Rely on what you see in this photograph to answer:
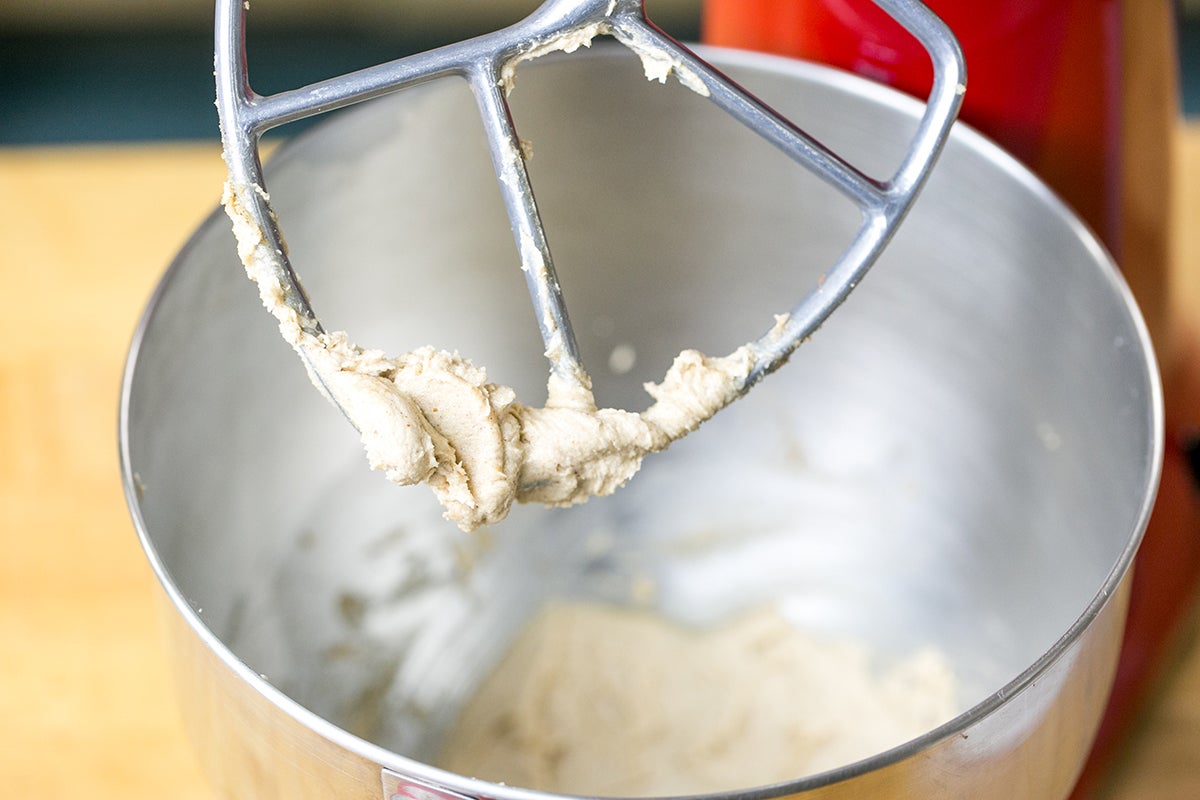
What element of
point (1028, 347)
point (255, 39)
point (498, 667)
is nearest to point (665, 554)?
point (498, 667)

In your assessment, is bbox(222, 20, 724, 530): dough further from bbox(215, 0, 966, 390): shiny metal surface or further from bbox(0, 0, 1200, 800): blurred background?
bbox(0, 0, 1200, 800): blurred background

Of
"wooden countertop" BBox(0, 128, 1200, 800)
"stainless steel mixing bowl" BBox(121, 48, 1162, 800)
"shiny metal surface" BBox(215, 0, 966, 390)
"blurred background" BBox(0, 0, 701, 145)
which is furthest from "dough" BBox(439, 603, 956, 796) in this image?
"blurred background" BBox(0, 0, 701, 145)

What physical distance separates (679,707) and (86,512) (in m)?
0.32

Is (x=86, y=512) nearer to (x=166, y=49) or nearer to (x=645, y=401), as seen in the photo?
(x=645, y=401)

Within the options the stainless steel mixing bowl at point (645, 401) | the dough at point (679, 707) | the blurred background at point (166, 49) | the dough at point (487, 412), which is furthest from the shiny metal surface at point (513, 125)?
the blurred background at point (166, 49)

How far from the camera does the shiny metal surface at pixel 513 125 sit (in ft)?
1.31

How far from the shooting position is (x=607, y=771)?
0.61 m

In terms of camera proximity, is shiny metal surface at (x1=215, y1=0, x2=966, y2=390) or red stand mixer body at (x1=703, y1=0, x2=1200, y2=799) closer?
shiny metal surface at (x1=215, y1=0, x2=966, y2=390)

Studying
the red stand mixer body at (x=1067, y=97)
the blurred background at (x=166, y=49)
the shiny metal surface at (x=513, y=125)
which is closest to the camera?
the shiny metal surface at (x=513, y=125)

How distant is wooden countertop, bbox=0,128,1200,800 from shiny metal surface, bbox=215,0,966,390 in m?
0.26

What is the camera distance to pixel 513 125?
16.9 inches

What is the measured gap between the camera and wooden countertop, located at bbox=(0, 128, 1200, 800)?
584 mm

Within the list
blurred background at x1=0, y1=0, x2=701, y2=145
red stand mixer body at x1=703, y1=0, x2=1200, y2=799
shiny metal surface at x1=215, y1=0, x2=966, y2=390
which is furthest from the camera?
blurred background at x1=0, y1=0, x2=701, y2=145

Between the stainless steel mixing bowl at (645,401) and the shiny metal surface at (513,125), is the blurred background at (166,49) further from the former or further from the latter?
the shiny metal surface at (513,125)
